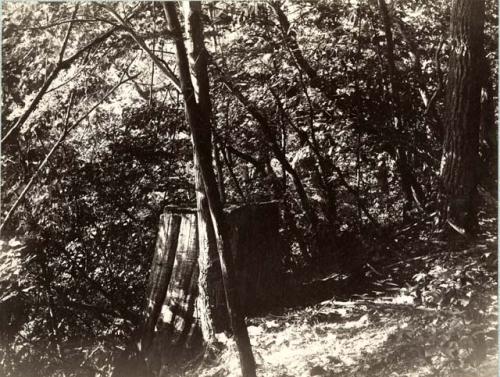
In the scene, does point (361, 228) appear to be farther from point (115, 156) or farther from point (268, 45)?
point (115, 156)

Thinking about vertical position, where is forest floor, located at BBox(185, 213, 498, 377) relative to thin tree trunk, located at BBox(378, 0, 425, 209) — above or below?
below

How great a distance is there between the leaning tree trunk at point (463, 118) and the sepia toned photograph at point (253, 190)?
15 mm

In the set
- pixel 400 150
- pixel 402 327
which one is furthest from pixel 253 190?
pixel 402 327

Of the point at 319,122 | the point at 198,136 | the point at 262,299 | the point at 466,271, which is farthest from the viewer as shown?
the point at 319,122

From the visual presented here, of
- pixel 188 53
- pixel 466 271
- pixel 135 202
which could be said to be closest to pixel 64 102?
pixel 135 202

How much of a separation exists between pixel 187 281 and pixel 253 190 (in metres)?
1.16

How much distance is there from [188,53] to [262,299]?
2.02 m

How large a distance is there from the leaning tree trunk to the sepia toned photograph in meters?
0.01

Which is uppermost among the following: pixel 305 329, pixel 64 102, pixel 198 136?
pixel 64 102

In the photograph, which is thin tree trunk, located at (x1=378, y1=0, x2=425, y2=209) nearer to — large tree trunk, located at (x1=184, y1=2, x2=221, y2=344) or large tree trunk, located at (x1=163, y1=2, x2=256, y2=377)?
large tree trunk, located at (x1=184, y1=2, x2=221, y2=344)

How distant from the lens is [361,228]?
4148 millimetres

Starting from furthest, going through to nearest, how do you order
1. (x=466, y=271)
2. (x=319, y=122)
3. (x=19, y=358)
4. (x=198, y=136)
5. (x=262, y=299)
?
(x=319, y=122) → (x=262, y=299) → (x=19, y=358) → (x=466, y=271) → (x=198, y=136)

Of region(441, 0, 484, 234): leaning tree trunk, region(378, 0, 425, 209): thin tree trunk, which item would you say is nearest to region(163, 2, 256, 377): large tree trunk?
region(378, 0, 425, 209): thin tree trunk

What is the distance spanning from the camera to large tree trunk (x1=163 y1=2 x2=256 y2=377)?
2895 mm
